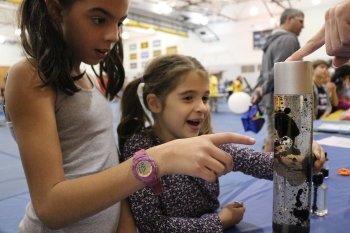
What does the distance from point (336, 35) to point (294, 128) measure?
0.15 meters

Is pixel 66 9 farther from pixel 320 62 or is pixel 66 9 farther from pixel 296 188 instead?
pixel 320 62

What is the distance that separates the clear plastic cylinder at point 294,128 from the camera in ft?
1.36

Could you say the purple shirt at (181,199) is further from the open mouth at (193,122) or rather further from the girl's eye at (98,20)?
the girl's eye at (98,20)

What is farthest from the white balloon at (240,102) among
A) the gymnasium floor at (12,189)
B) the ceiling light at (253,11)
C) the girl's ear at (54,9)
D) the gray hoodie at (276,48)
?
the ceiling light at (253,11)

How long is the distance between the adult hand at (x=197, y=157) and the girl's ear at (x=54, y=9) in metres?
0.35

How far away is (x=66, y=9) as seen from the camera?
0.58 meters

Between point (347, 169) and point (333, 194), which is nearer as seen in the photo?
point (333, 194)

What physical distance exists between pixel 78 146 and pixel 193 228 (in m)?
0.31

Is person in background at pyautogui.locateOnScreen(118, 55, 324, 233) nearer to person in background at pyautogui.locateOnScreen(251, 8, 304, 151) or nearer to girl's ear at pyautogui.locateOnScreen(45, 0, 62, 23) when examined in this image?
girl's ear at pyautogui.locateOnScreen(45, 0, 62, 23)

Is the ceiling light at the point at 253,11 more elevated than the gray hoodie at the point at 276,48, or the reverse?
the ceiling light at the point at 253,11

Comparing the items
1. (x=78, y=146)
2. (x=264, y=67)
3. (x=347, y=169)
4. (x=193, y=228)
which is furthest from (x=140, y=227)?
(x=264, y=67)

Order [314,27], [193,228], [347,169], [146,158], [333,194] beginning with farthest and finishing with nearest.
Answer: [314,27] → [347,169] → [333,194] → [193,228] → [146,158]

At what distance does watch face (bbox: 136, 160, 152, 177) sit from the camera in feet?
1.41

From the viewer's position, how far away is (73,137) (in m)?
0.61
